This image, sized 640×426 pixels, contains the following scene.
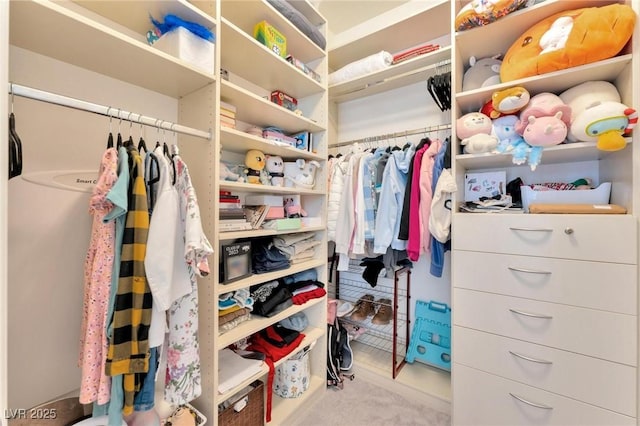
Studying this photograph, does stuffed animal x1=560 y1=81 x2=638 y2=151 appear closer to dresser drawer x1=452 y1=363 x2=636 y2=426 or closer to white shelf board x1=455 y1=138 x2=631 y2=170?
white shelf board x1=455 y1=138 x2=631 y2=170

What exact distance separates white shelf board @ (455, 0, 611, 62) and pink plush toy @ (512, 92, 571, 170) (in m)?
0.38

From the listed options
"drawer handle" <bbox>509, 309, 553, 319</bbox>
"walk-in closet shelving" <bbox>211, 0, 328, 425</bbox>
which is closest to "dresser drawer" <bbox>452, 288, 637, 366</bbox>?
"drawer handle" <bbox>509, 309, 553, 319</bbox>

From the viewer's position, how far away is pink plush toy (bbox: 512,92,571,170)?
1144 mm

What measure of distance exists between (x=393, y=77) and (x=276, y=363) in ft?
6.55

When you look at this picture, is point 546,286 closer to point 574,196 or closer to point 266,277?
point 574,196

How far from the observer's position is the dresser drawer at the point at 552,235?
1.02 metres

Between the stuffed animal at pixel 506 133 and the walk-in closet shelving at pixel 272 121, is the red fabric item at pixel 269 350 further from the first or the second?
the stuffed animal at pixel 506 133

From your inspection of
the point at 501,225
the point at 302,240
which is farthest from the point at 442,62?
the point at 302,240

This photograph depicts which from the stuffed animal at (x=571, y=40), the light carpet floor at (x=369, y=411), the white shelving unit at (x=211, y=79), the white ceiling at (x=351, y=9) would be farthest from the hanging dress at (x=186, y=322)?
the white ceiling at (x=351, y=9)

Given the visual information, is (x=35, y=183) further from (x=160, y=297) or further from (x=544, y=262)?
(x=544, y=262)

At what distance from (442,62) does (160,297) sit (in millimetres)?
1964

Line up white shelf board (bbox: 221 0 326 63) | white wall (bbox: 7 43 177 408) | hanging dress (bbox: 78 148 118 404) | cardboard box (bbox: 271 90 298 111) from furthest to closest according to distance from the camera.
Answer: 1. cardboard box (bbox: 271 90 298 111)
2. white shelf board (bbox: 221 0 326 63)
3. white wall (bbox: 7 43 177 408)
4. hanging dress (bbox: 78 148 118 404)

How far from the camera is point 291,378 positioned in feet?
5.40

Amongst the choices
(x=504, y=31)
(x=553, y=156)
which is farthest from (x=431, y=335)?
(x=504, y=31)
